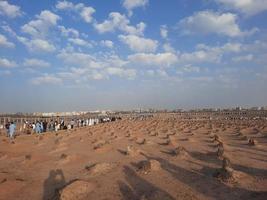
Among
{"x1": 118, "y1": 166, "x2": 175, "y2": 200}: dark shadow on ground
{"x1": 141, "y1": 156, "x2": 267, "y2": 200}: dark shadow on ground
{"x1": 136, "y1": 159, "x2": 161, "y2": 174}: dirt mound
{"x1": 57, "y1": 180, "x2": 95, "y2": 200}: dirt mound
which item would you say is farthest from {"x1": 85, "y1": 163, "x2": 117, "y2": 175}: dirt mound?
{"x1": 141, "y1": 156, "x2": 267, "y2": 200}: dark shadow on ground

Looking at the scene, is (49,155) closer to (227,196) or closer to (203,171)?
(203,171)

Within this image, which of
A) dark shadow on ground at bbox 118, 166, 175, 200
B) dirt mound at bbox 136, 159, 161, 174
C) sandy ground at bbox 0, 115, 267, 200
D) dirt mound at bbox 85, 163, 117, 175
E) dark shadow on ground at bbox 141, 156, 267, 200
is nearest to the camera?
dark shadow on ground at bbox 141, 156, 267, 200

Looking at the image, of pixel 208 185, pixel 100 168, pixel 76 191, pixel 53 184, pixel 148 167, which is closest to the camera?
pixel 208 185

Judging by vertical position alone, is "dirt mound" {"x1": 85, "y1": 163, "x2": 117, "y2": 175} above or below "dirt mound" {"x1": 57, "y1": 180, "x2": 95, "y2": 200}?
above

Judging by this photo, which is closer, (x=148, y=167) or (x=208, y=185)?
(x=208, y=185)

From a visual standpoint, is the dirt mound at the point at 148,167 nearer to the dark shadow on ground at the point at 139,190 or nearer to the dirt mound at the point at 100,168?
the dark shadow on ground at the point at 139,190

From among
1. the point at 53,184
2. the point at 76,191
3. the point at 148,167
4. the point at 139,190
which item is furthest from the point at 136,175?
the point at 53,184

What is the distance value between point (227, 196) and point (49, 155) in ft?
49.1

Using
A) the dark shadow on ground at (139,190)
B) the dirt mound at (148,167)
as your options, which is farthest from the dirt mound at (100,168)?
the dark shadow on ground at (139,190)

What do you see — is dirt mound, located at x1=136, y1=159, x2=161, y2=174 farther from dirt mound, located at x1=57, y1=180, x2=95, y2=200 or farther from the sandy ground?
dirt mound, located at x1=57, y1=180, x2=95, y2=200

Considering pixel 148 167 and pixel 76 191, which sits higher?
pixel 148 167

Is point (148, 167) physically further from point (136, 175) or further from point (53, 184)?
point (53, 184)

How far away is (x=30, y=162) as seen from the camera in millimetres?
22609

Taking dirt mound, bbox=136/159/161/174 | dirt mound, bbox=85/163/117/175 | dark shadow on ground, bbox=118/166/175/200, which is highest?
dirt mound, bbox=136/159/161/174
